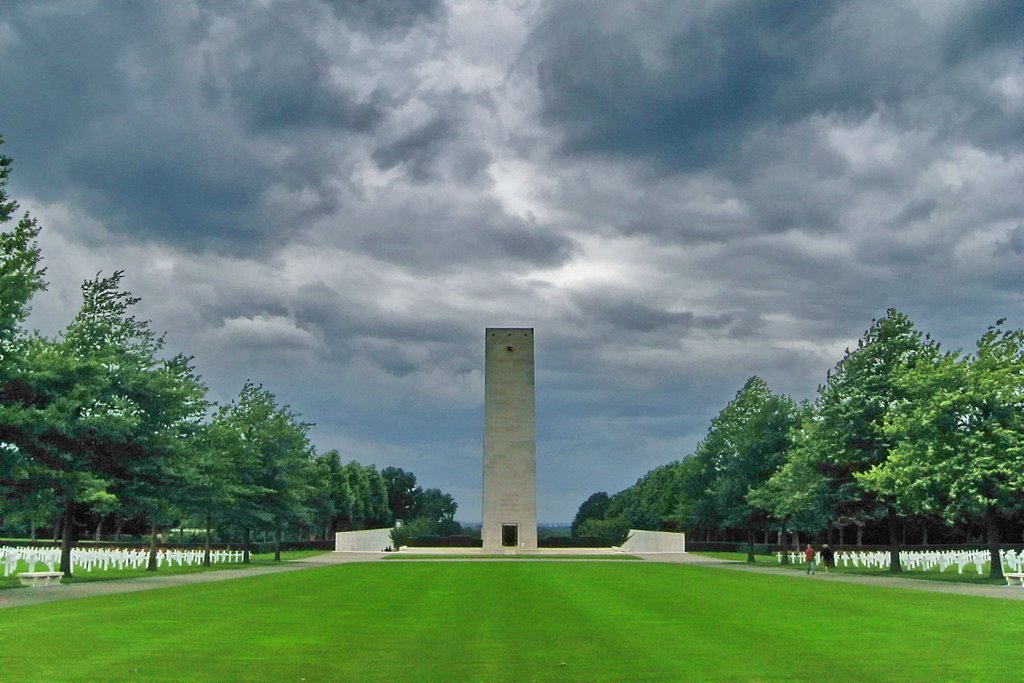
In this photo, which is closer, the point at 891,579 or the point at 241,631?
the point at 241,631

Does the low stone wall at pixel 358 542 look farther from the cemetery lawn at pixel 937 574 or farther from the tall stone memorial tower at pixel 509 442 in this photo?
the cemetery lawn at pixel 937 574

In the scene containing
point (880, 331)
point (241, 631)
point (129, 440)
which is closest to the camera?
point (241, 631)

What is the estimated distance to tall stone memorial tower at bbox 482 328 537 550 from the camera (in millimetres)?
80500

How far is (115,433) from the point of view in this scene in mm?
30672

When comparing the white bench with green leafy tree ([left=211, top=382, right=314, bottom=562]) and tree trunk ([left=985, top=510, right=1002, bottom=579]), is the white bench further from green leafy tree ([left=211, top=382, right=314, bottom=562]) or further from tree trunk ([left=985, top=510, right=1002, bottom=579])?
tree trunk ([left=985, top=510, right=1002, bottom=579])

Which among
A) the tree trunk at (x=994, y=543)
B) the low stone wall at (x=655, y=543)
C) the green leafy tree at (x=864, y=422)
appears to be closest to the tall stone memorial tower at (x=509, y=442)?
the low stone wall at (x=655, y=543)

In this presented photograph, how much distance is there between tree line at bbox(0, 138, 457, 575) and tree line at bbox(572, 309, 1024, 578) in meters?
24.2

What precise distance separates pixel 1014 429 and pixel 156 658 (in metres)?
30.3

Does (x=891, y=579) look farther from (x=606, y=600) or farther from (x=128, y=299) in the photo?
(x=128, y=299)

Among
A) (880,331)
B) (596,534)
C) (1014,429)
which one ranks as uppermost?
(880,331)

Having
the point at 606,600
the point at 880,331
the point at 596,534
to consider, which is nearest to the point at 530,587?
the point at 606,600

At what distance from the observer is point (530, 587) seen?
29625mm

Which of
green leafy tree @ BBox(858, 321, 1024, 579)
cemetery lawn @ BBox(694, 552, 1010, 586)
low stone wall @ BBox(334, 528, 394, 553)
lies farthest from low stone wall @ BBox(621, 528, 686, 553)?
green leafy tree @ BBox(858, 321, 1024, 579)

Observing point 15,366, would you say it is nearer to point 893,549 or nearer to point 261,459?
point 261,459
